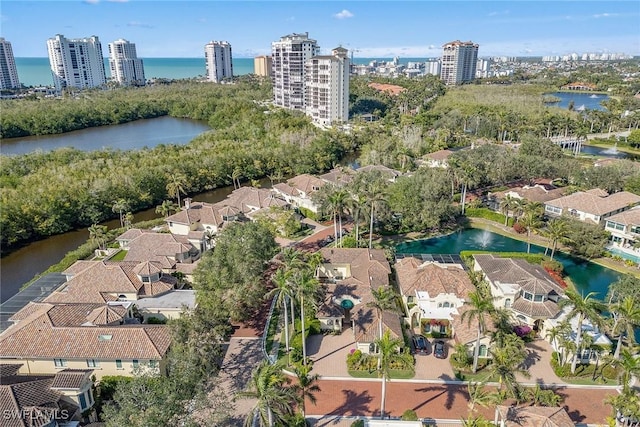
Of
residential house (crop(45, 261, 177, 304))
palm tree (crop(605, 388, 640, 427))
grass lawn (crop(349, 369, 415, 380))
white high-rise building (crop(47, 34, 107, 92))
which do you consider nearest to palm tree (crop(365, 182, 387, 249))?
grass lawn (crop(349, 369, 415, 380))

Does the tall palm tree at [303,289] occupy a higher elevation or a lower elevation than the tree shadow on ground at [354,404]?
higher

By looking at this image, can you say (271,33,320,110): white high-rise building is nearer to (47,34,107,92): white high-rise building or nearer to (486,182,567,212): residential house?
(486,182,567,212): residential house

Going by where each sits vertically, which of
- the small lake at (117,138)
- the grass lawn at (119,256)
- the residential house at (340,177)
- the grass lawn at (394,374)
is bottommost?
the grass lawn at (394,374)

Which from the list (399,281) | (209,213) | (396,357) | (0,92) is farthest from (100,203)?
(0,92)

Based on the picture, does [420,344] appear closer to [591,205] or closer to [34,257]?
[591,205]

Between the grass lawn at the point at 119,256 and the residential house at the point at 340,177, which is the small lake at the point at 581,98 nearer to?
the residential house at the point at 340,177

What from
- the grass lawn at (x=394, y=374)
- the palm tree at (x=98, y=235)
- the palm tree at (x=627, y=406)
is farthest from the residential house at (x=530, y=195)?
the palm tree at (x=98, y=235)

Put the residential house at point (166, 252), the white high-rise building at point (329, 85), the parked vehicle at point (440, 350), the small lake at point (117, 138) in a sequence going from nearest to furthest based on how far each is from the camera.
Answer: the parked vehicle at point (440, 350) → the residential house at point (166, 252) → the small lake at point (117, 138) → the white high-rise building at point (329, 85)
